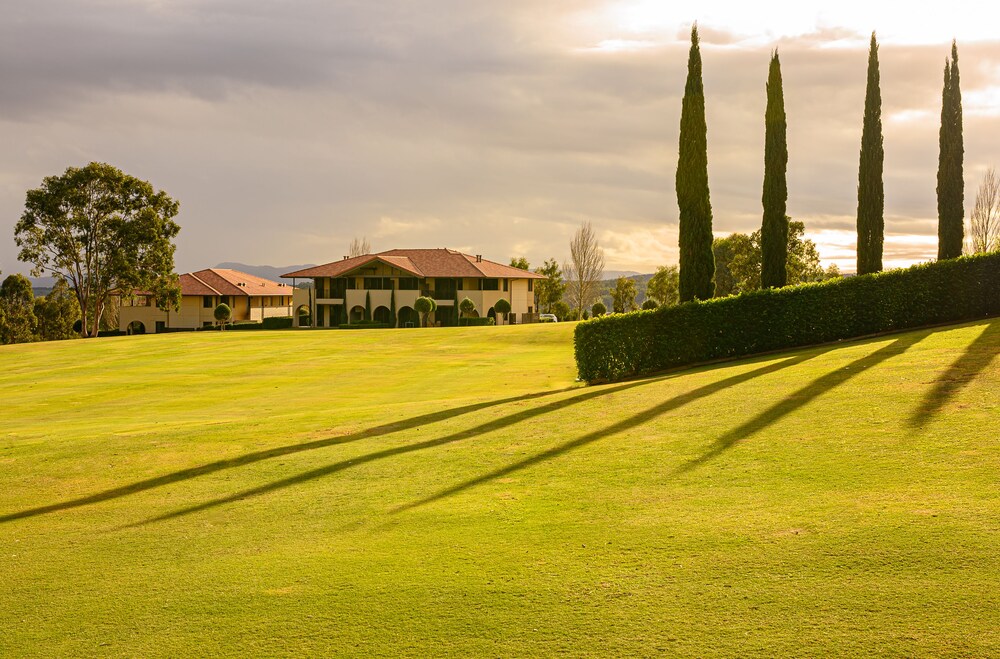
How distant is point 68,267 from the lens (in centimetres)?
7006

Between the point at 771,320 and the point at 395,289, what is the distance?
6009 centimetres

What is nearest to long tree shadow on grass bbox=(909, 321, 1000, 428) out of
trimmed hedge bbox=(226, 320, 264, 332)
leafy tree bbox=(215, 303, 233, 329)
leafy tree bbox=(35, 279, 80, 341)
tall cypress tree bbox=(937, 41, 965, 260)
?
tall cypress tree bbox=(937, 41, 965, 260)

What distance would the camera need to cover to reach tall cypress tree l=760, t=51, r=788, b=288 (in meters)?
30.4

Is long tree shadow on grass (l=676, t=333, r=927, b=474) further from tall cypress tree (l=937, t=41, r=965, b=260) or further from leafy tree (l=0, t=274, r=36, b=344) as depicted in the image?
leafy tree (l=0, t=274, r=36, b=344)

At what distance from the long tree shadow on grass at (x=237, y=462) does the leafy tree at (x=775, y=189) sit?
57.5 feet

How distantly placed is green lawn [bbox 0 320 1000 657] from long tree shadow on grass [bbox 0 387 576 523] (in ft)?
0.20

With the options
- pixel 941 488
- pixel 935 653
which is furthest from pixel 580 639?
pixel 941 488

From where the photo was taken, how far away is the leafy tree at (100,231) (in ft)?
225

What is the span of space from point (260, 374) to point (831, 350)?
73.3 ft

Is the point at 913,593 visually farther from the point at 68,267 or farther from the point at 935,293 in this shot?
the point at 68,267

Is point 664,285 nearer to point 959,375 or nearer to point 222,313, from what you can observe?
point 222,313

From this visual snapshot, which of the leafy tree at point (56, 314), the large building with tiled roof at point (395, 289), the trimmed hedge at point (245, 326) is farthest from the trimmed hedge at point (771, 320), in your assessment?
the leafy tree at point (56, 314)

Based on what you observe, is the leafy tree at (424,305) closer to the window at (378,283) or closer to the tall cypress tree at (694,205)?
the window at (378,283)

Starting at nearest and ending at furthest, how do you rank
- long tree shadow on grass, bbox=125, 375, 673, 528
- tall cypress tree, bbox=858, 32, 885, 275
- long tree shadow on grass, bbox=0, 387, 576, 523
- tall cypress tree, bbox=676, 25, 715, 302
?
long tree shadow on grass, bbox=125, 375, 673, 528 → long tree shadow on grass, bbox=0, 387, 576, 523 → tall cypress tree, bbox=676, 25, 715, 302 → tall cypress tree, bbox=858, 32, 885, 275
